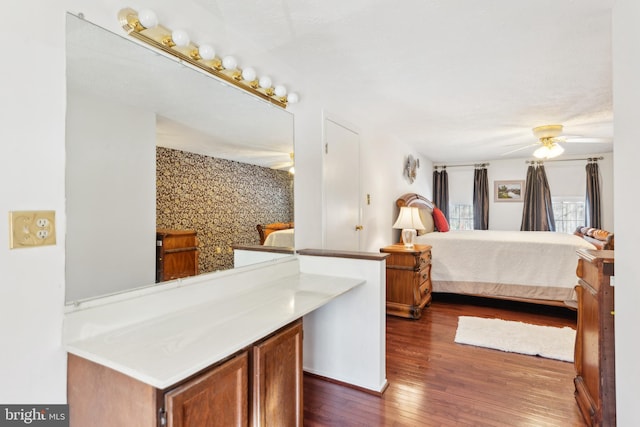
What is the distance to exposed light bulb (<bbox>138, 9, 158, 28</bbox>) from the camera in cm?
123

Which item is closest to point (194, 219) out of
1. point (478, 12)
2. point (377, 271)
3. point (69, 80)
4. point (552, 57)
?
point (69, 80)

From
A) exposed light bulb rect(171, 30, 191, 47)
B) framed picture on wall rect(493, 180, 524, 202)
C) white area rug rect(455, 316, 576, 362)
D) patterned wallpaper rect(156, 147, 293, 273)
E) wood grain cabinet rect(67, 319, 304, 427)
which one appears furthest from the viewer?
framed picture on wall rect(493, 180, 524, 202)

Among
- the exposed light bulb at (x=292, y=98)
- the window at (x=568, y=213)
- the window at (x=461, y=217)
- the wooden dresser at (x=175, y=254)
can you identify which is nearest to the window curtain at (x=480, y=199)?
the window at (x=461, y=217)

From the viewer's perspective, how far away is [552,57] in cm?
209

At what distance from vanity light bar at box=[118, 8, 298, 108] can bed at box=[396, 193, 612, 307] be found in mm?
2930

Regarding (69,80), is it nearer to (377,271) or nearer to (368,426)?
(377,271)

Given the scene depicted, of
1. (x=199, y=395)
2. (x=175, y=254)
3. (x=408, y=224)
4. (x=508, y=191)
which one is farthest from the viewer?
(x=508, y=191)

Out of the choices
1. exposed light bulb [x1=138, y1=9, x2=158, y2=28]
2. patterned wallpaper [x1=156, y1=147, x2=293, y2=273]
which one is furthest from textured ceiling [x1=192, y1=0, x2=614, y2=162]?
patterned wallpaper [x1=156, y1=147, x2=293, y2=273]

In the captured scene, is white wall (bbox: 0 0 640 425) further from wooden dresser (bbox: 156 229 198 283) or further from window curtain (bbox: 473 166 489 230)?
window curtain (bbox: 473 166 489 230)

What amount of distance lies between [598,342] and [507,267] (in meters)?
2.23

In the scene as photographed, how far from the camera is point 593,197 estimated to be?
222 inches

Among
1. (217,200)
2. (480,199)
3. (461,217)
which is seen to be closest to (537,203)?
(480,199)

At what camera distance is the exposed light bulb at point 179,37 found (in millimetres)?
1368

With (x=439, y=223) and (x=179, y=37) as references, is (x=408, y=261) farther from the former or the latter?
(x=179, y=37)
